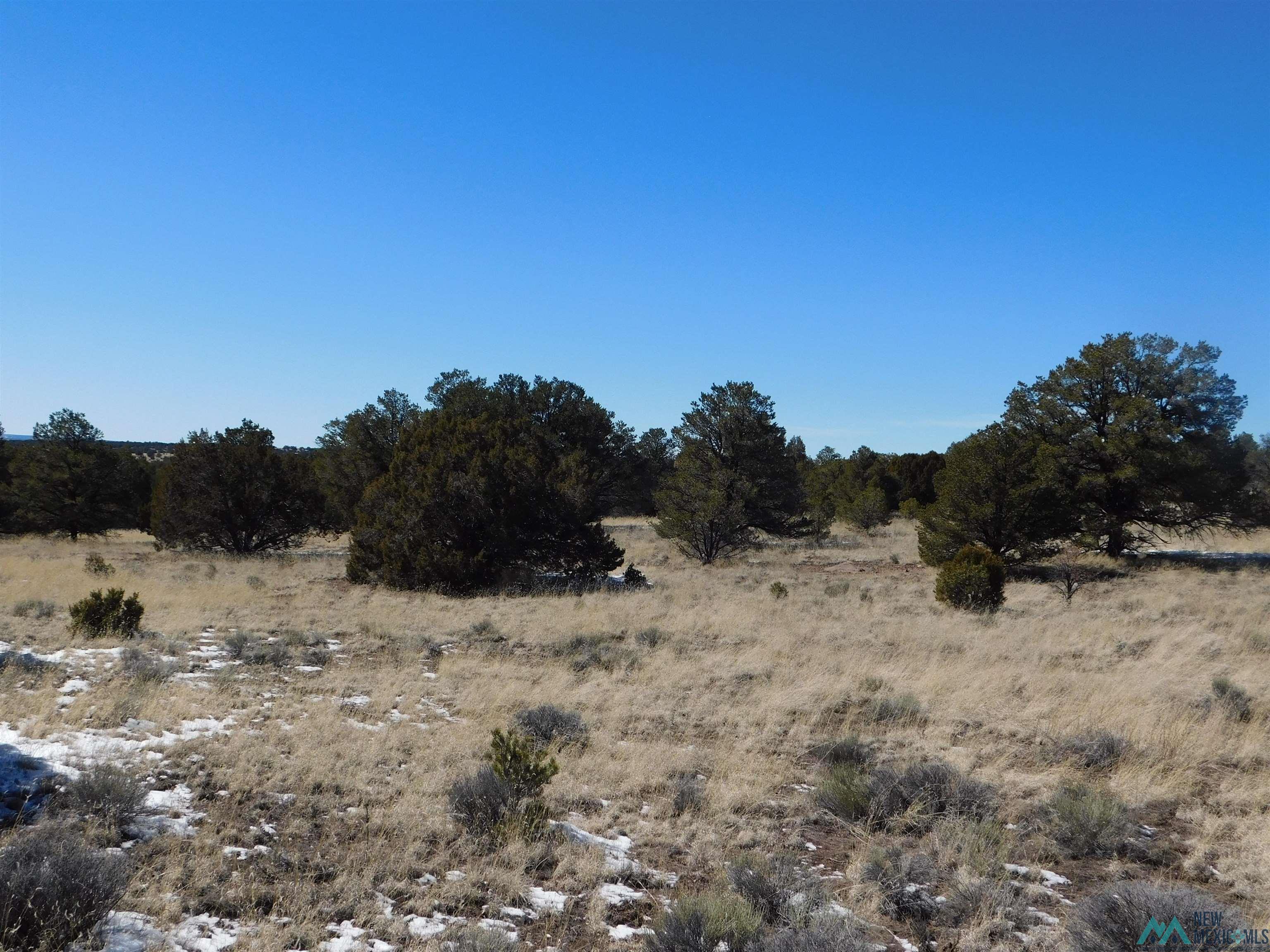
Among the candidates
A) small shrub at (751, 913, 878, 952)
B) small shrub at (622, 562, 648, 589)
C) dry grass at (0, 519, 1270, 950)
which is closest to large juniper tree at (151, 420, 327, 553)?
dry grass at (0, 519, 1270, 950)

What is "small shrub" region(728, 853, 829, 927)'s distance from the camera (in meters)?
4.69

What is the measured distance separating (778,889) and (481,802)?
243cm

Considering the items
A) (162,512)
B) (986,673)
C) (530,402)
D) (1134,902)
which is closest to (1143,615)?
(986,673)

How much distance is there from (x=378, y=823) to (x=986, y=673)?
9023 mm

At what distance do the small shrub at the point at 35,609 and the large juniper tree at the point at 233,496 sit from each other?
13708 millimetres

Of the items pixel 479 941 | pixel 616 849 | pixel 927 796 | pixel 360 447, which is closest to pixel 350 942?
pixel 479 941

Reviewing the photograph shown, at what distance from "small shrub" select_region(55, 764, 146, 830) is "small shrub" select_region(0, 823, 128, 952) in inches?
34.0

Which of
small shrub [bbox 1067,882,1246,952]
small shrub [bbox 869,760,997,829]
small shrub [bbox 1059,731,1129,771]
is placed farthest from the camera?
small shrub [bbox 1059,731,1129,771]

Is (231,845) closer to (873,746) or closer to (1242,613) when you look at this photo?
(873,746)

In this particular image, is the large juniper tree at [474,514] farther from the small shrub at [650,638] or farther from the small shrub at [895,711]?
the small shrub at [895,711]

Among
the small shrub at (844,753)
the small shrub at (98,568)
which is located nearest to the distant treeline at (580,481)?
the small shrub at (98,568)

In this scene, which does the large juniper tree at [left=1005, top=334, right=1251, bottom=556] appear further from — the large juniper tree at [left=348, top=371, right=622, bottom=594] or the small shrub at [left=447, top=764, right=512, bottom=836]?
the small shrub at [left=447, top=764, right=512, bottom=836]

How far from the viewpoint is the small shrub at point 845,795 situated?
6559 mm

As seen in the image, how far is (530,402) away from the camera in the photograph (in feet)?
120
